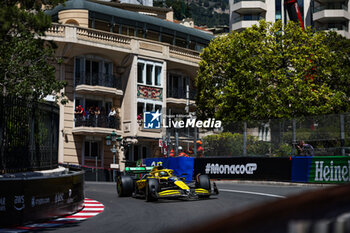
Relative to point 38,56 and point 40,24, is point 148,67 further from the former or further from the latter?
point 40,24

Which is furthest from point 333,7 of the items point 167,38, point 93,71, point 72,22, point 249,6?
point 72,22

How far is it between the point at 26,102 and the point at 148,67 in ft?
94.0

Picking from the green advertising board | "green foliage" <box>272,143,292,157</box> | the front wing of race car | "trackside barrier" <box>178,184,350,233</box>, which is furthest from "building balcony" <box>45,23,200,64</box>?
"trackside barrier" <box>178,184,350,233</box>

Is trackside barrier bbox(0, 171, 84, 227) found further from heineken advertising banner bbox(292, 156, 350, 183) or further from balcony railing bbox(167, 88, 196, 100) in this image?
balcony railing bbox(167, 88, 196, 100)

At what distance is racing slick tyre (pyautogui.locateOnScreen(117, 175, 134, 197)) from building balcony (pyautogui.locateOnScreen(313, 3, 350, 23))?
147 feet

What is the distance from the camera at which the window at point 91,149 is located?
131ft

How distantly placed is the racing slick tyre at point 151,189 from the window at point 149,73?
25395 millimetres

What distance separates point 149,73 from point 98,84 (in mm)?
4518

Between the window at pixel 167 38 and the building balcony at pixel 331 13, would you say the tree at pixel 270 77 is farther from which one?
the building balcony at pixel 331 13

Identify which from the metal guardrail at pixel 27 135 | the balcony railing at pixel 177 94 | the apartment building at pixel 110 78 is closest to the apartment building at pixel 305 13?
the balcony railing at pixel 177 94

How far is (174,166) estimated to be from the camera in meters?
29.1

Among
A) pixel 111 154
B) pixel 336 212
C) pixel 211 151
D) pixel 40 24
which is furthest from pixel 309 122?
pixel 336 212

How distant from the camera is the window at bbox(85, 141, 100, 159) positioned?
131 feet

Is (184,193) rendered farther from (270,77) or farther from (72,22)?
(72,22)
